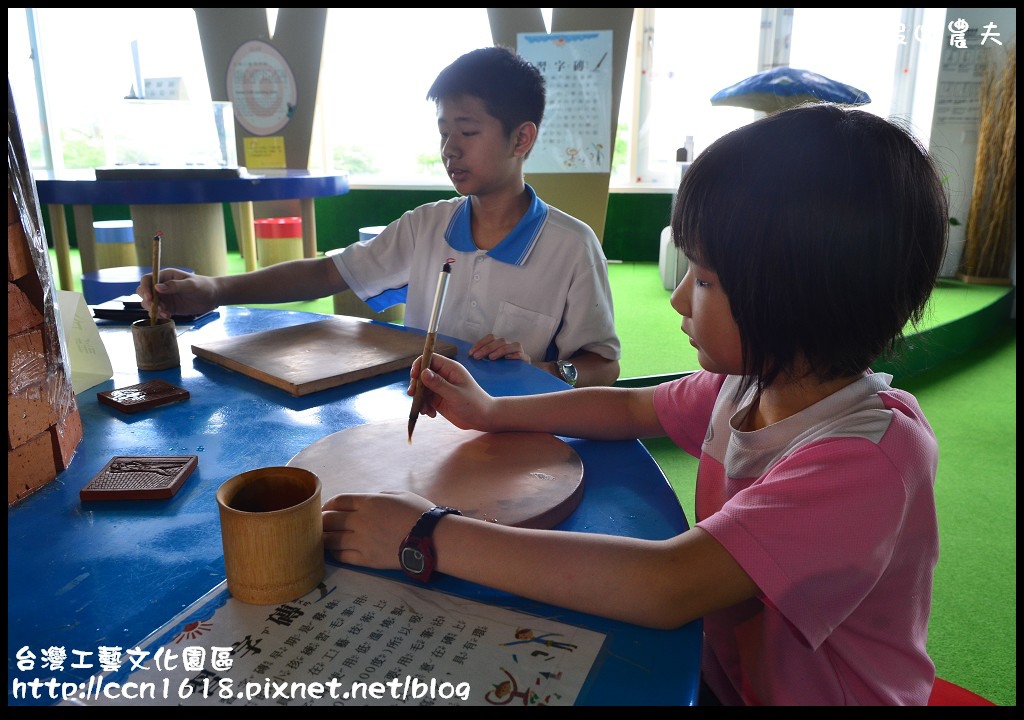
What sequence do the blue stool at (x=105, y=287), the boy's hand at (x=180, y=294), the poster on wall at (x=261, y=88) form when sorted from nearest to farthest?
the boy's hand at (x=180, y=294)
the blue stool at (x=105, y=287)
the poster on wall at (x=261, y=88)

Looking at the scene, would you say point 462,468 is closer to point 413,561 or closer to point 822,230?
point 413,561

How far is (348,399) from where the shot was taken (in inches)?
40.5

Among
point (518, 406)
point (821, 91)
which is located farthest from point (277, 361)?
point (821, 91)

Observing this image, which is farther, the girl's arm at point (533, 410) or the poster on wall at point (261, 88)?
the poster on wall at point (261, 88)

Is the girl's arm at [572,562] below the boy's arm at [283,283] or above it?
below

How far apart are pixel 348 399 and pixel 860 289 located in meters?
0.69

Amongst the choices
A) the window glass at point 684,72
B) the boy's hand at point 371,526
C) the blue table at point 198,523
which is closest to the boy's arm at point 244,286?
the blue table at point 198,523

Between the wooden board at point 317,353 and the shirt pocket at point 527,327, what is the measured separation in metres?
0.31

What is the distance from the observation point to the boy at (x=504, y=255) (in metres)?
1.55

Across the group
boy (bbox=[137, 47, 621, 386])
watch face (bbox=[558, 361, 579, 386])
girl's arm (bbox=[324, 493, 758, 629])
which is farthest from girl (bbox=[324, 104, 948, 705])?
boy (bbox=[137, 47, 621, 386])

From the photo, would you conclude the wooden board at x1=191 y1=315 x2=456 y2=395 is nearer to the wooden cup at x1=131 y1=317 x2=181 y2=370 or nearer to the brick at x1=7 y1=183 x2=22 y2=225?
the wooden cup at x1=131 y1=317 x2=181 y2=370

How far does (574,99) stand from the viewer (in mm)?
3891

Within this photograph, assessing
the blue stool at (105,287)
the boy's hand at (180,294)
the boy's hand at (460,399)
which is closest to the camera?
the boy's hand at (460,399)

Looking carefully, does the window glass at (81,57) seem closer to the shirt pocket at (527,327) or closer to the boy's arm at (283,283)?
the boy's arm at (283,283)
